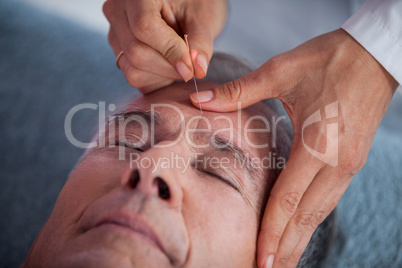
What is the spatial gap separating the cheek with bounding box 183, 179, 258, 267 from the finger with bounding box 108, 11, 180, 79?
46cm

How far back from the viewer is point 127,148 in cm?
102

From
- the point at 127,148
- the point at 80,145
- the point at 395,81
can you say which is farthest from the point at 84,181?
the point at 395,81

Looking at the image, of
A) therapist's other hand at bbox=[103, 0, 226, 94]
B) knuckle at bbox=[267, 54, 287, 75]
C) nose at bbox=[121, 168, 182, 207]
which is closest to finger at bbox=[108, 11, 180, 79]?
therapist's other hand at bbox=[103, 0, 226, 94]

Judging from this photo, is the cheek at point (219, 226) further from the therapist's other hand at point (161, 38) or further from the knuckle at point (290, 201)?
the therapist's other hand at point (161, 38)

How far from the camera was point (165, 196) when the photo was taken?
0.84 metres

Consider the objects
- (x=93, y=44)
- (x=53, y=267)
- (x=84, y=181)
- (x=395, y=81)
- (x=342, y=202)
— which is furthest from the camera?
(x=93, y=44)

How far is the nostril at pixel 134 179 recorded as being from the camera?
2.77 ft

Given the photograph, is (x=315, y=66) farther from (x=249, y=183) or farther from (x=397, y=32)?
(x=249, y=183)

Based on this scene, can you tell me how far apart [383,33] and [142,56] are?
2.72 feet

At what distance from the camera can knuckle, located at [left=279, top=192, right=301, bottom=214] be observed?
3.28 ft

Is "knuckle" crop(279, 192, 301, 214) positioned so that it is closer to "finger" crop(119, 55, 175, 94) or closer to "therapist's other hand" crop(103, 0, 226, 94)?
"therapist's other hand" crop(103, 0, 226, 94)

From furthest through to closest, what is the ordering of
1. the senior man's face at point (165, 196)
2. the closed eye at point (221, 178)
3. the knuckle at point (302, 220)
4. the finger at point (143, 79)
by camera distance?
the finger at point (143, 79) < the knuckle at point (302, 220) < the closed eye at point (221, 178) < the senior man's face at point (165, 196)

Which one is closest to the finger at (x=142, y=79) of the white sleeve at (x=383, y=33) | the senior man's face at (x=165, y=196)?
the senior man's face at (x=165, y=196)

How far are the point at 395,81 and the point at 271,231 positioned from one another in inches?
27.4
